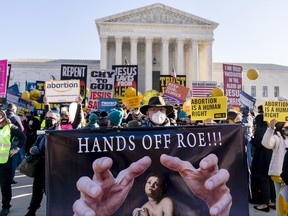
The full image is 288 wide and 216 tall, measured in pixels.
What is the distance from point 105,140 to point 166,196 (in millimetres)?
929

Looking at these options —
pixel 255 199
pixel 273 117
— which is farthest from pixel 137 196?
pixel 255 199

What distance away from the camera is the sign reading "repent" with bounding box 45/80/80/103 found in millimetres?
9331

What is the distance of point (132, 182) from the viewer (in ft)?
12.5

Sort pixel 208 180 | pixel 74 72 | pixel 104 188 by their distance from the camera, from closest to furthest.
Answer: pixel 104 188
pixel 208 180
pixel 74 72

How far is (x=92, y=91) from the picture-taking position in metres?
13.0

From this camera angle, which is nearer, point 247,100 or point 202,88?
point 247,100

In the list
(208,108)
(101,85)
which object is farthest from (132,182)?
(101,85)

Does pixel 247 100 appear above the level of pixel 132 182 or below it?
above

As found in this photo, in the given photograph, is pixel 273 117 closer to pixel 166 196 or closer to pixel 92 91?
pixel 166 196

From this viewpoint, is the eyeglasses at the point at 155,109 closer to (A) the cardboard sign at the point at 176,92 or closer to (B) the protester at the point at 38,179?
(B) the protester at the point at 38,179

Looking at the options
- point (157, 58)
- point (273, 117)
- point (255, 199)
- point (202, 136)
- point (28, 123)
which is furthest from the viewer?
point (157, 58)

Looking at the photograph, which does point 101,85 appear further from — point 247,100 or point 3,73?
point 247,100

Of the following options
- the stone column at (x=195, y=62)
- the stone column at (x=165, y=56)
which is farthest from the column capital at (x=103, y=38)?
the stone column at (x=195, y=62)

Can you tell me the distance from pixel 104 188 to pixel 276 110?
2.81 metres
